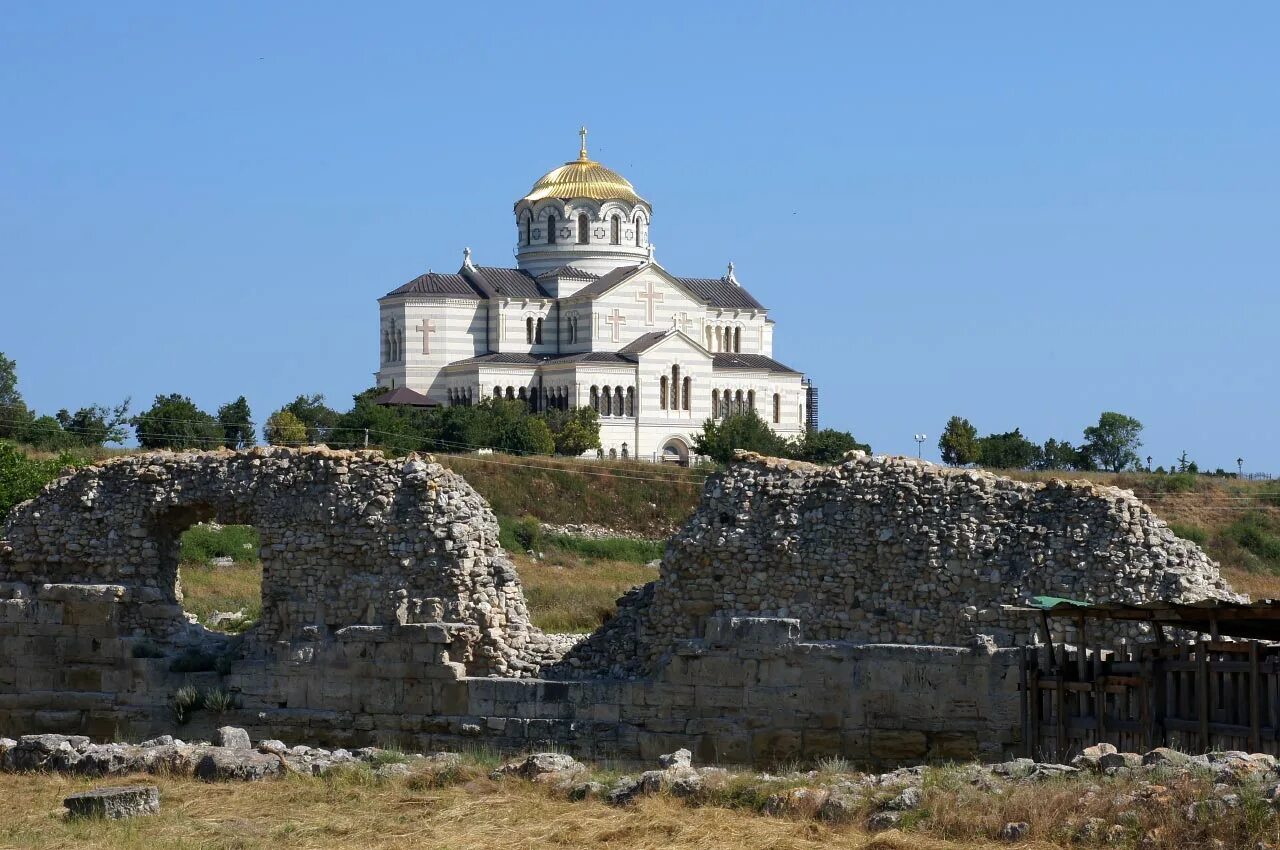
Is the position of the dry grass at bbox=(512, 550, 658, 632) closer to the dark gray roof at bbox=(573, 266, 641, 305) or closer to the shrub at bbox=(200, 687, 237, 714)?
the shrub at bbox=(200, 687, 237, 714)

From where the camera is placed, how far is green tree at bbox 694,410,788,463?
220 feet

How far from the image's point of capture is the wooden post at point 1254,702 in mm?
12859

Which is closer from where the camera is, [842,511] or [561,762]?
[561,762]

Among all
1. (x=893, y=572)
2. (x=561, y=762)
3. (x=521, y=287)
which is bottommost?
(x=561, y=762)

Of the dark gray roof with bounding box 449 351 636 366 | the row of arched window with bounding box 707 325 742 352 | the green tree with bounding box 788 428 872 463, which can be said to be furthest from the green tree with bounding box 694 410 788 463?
the row of arched window with bounding box 707 325 742 352

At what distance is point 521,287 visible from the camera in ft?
284

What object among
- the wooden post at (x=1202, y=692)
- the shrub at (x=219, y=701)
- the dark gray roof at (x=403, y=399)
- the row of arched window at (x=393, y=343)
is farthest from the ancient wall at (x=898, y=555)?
the row of arched window at (x=393, y=343)

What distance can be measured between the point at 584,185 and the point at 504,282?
6311 millimetres

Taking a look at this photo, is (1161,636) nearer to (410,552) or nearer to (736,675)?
(736,675)

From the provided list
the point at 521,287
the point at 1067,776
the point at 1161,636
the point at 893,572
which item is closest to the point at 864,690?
the point at 893,572

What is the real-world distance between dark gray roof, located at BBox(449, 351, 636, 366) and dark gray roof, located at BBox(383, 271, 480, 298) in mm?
3292

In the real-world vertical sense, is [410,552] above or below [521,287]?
below

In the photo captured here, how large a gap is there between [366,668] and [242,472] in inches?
81.1

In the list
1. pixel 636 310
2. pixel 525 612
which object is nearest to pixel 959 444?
pixel 636 310
